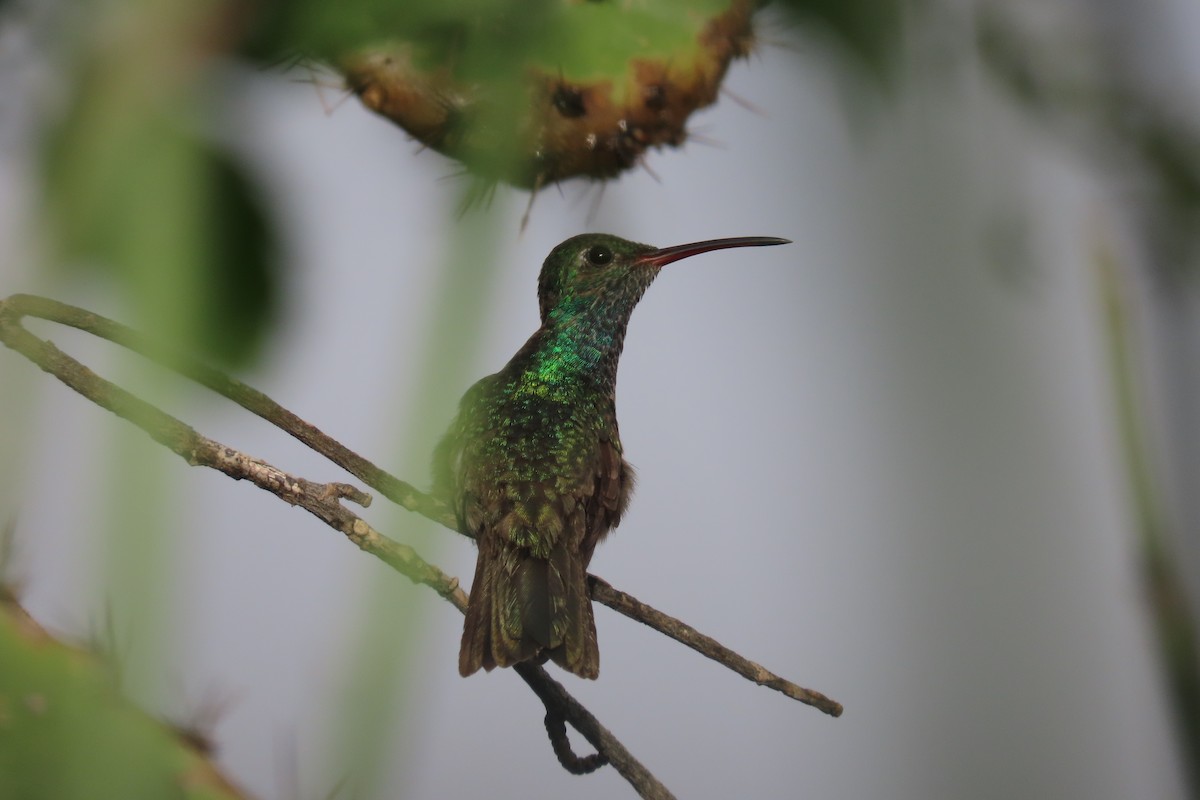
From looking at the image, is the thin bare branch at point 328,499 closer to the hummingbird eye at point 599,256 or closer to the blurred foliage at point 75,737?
the blurred foliage at point 75,737

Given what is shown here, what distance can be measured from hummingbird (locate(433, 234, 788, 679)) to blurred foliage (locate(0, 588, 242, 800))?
0.71 feet

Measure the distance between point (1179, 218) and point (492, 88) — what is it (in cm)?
13

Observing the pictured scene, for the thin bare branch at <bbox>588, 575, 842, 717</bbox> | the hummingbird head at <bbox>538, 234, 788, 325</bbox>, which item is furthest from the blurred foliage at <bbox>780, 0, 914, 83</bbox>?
the hummingbird head at <bbox>538, 234, 788, 325</bbox>

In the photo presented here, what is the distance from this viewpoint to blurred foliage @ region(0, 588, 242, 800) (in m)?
0.12

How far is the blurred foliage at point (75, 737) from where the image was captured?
119 millimetres

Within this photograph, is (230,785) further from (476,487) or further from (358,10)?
(476,487)

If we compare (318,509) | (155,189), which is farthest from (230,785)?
(155,189)

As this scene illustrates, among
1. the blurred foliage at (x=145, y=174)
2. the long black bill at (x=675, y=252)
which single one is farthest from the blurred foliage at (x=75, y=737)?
the long black bill at (x=675, y=252)

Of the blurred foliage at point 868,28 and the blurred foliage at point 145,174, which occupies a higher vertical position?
the blurred foliage at point 868,28

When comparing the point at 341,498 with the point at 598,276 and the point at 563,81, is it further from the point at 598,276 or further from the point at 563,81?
the point at 598,276

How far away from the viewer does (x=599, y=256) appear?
984mm

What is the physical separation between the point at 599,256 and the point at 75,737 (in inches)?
34.6

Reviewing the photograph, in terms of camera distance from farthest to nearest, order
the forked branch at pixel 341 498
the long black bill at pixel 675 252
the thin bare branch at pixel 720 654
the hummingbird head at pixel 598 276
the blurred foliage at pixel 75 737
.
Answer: the hummingbird head at pixel 598 276 < the long black bill at pixel 675 252 < the thin bare branch at pixel 720 654 < the forked branch at pixel 341 498 < the blurred foliage at pixel 75 737

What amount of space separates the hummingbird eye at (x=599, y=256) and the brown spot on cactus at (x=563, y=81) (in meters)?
0.32
